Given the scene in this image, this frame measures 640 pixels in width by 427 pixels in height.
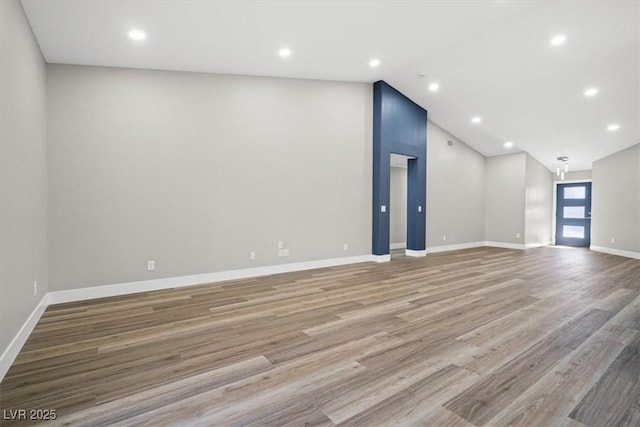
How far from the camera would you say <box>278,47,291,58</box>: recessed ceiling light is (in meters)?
4.21

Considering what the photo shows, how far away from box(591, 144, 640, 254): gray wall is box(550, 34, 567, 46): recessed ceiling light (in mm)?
5065

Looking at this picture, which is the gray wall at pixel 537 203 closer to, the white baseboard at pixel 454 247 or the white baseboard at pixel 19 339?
the white baseboard at pixel 454 247

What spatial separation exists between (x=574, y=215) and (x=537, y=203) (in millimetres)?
1579

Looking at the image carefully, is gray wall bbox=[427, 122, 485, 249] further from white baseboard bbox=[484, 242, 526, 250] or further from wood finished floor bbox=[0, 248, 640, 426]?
wood finished floor bbox=[0, 248, 640, 426]

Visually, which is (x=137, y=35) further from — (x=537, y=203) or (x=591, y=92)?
(x=537, y=203)

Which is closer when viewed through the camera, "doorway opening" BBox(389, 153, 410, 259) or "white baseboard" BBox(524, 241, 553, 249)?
"doorway opening" BBox(389, 153, 410, 259)

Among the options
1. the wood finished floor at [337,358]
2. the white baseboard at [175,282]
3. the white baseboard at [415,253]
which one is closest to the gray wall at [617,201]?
the wood finished floor at [337,358]

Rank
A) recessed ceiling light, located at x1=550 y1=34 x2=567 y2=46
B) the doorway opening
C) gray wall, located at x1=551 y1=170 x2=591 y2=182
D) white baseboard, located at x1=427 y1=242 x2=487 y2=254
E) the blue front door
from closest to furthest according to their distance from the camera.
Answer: recessed ceiling light, located at x1=550 y1=34 x2=567 y2=46 < white baseboard, located at x1=427 y1=242 x2=487 y2=254 < the doorway opening < gray wall, located at x1=551 y1=170 x2=591 y2=182 < the blue front door

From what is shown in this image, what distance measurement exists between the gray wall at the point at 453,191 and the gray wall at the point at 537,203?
114 centimetres

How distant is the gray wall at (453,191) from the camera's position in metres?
7.84

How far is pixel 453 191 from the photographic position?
27.4 feet

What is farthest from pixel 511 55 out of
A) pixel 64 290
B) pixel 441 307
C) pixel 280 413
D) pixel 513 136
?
pixel 64 290

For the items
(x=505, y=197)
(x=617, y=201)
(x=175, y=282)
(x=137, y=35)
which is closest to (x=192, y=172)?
(x=175, y=282)

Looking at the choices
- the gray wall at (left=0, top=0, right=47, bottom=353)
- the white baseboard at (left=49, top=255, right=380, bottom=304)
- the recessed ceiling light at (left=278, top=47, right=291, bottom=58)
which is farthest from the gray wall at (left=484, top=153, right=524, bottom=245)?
the gray wall at (left=0, top=0, right=47, bottom=353)
